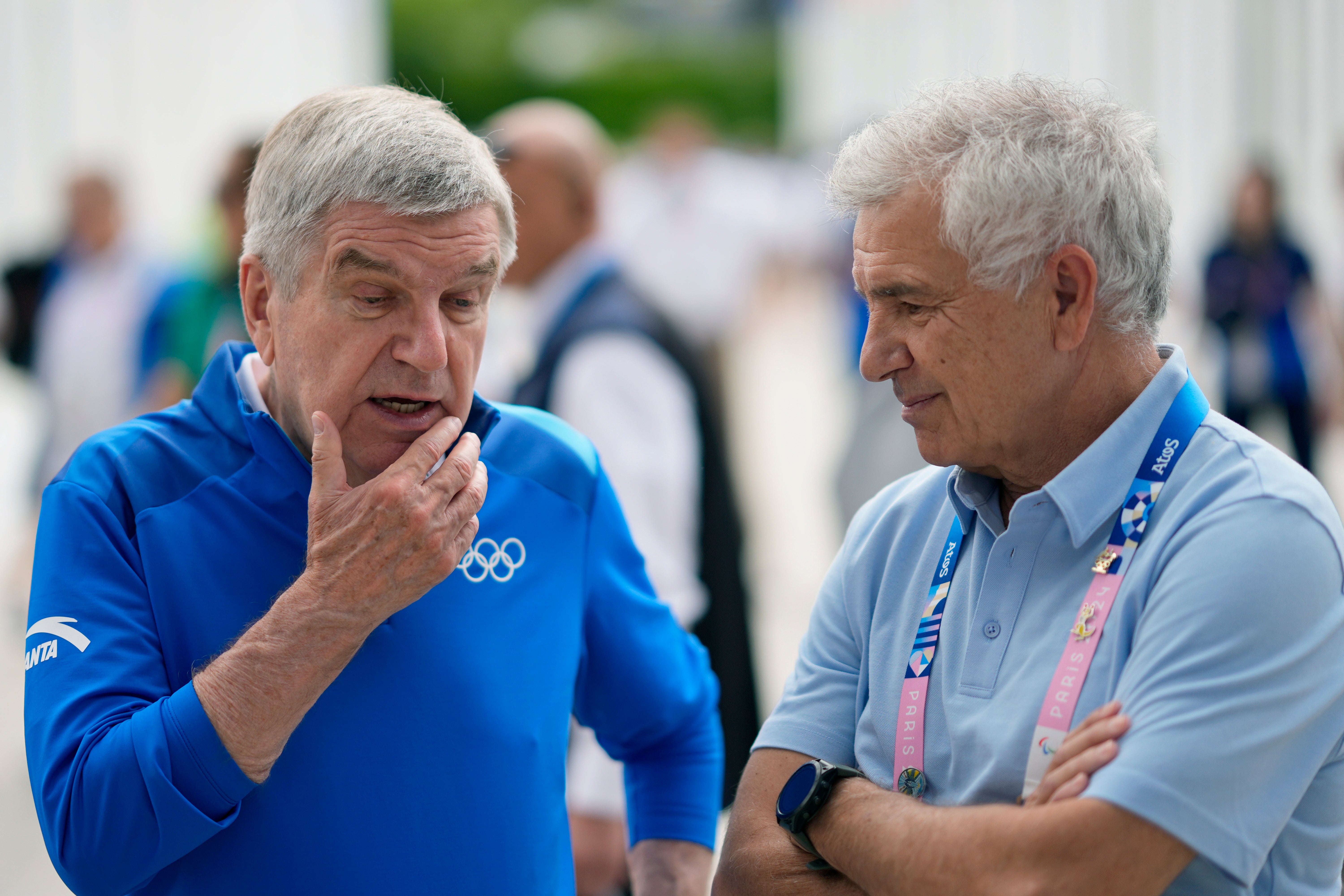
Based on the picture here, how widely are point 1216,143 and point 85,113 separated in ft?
34.2

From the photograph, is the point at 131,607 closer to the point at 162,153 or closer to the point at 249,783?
the point at 249,783

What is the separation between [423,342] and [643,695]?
77 centimetres

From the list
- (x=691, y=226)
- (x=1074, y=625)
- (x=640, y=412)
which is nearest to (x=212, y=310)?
(x=640, y=412)

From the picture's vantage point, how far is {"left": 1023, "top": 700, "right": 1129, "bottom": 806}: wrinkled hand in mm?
1530

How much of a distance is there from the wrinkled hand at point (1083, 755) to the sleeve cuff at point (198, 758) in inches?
39.0

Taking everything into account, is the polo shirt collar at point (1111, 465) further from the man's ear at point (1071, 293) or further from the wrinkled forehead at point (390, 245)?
the wrinkled forehead at point (390, 245)

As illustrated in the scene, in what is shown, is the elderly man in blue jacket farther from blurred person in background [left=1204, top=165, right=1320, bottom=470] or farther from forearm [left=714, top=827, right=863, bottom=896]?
blurred person in background [left=1204, top=165, right=1320, bottom=470]

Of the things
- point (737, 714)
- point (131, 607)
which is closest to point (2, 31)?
point (737, 714)

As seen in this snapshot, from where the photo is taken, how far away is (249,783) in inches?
64.9

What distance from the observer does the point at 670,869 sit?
2283mm

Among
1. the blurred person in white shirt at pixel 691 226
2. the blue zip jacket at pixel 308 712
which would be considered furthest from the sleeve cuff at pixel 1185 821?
the blurred person in white shirt at pixel 691 226

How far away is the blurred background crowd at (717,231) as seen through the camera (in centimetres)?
488

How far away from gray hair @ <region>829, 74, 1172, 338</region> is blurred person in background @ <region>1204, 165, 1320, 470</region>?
21.5 feet

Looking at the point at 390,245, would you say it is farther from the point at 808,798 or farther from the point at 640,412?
the point at 640,412
